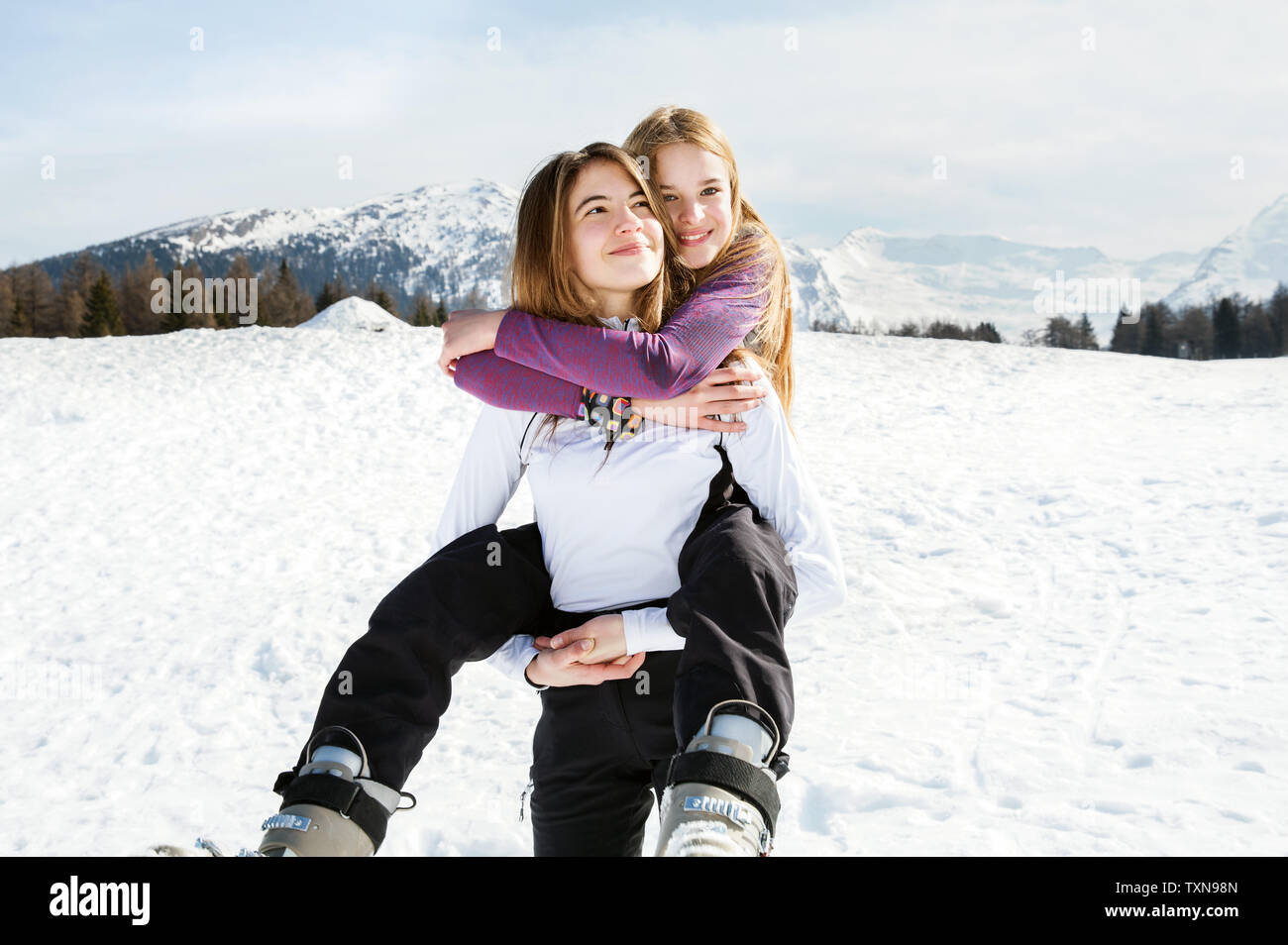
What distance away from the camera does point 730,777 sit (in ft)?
4.77

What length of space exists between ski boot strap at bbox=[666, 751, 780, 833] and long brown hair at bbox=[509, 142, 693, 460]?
0.93 m

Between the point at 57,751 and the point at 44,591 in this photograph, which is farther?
the point at 44,591

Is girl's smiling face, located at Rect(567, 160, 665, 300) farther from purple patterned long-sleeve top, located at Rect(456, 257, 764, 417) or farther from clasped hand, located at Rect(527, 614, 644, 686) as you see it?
clasped hand, located at Rect(527, 614, 644, 686)

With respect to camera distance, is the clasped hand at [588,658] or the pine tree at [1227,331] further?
the pine tree at [1227,331]

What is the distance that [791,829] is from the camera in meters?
3.48

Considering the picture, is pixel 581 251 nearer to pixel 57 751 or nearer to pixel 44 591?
pixel 57 751

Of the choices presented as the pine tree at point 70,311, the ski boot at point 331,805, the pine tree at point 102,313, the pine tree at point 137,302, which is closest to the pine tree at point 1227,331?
the pine tree at point 102,313

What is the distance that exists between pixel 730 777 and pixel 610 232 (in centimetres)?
127

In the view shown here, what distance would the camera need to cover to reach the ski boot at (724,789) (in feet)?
4.60

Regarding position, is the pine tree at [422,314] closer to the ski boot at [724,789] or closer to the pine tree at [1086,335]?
the pine tree at [1086,335]

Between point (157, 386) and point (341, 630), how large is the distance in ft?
28.7

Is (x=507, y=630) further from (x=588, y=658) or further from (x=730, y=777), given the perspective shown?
(x=730, y=777)

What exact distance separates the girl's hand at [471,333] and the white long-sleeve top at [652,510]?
0.33 m
